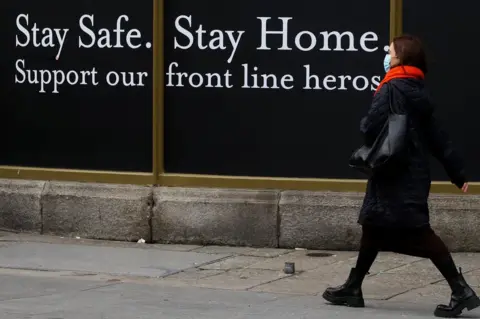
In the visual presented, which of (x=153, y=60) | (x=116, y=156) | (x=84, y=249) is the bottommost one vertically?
(x=84, y=249)

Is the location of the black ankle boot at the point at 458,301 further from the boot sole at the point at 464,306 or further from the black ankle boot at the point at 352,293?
the black ankle boot at the point at 352,293

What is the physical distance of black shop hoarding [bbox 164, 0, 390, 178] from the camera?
9773 millimetres

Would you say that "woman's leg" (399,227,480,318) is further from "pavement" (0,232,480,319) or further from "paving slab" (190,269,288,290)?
"paving slab" (190,269,288,290)

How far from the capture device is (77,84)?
10.5 m

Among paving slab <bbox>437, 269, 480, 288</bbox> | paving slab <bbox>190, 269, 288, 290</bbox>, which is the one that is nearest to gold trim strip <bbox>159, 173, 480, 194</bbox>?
paving slab <bbox>437, 269, 480, 288</bbox>

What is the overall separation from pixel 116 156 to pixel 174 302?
2.97 m

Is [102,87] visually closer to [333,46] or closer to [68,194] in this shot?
[68,194]

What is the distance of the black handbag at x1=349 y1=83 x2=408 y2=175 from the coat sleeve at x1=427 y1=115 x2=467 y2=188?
0.86 ft

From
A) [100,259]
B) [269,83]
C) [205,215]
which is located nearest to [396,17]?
[269,83]

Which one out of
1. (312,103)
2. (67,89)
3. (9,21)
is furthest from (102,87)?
(312,103)

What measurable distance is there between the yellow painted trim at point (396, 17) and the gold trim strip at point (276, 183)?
124 centimetres

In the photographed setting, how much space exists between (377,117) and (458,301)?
1.21 meters

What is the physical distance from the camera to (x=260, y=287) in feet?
27.1

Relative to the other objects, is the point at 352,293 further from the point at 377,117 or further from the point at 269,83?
the point at 269,83
